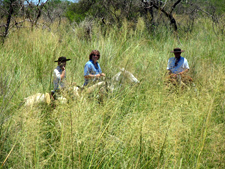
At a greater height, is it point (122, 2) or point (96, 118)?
point (122, 2)

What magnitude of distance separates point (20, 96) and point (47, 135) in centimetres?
116

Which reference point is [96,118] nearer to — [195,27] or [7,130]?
[7,130]

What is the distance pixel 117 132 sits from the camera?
2.11m

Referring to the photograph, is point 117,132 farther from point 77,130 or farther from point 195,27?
point 195,27

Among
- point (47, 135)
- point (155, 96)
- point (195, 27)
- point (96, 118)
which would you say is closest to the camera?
point (96, 118)

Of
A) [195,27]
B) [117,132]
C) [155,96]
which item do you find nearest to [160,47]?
[195,27]

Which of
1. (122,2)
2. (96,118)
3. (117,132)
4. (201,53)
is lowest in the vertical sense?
(117,132)

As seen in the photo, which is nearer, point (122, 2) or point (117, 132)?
point (117, 132)

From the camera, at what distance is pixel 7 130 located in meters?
2.12

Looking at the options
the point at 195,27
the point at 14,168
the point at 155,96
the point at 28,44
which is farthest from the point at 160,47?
the point at 14,168

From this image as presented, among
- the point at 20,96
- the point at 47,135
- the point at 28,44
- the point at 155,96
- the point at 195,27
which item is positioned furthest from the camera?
the point at 195,27

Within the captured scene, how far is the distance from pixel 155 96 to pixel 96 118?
87 centimetres

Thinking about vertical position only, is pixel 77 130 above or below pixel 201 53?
below

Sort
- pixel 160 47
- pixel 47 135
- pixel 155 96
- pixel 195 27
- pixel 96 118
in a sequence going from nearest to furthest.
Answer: pixel 96 118
pixel 47 135
pixel 155 96
pixel 160 47
pixel 195 27
